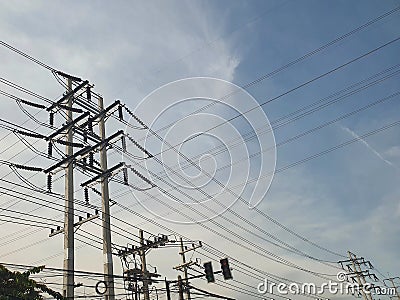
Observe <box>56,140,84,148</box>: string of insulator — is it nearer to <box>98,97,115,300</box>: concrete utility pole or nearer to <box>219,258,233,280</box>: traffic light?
<box>98,97,115,300</box>: concrete utility pole

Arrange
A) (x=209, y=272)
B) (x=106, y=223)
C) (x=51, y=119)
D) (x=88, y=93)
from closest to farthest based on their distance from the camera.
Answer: (x=106, y=223), (x=51, y=119), (x=88, y=93), (x=209, y=272)

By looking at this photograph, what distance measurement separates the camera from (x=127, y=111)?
23875mm

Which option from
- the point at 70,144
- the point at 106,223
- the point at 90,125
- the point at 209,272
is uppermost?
the point at 90,125

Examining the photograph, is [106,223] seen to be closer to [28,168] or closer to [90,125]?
[28,168]

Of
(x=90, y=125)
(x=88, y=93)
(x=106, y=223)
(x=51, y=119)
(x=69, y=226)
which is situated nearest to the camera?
(x=69, y=226)

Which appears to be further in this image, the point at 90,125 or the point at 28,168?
the point at 90,125

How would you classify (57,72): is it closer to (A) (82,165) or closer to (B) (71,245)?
(A) (82,165)

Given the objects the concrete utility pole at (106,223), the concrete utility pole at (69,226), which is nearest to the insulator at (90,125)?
the concrete utility pole at (106,223)

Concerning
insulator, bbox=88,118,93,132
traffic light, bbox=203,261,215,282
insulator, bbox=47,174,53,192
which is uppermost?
insulator, bbox=88,118,93,132

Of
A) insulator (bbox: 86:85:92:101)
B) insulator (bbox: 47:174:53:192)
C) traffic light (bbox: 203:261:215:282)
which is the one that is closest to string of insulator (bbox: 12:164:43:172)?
insulator (bbox: 47:174:53:192)

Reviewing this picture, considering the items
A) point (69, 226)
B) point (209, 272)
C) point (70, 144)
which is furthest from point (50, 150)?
point (209, 272)

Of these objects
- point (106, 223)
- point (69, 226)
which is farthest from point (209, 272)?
point (69, 226)

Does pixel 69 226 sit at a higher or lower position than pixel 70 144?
lower

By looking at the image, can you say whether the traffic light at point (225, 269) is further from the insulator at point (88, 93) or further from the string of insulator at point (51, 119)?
the string of insulator at point (51, 119)
